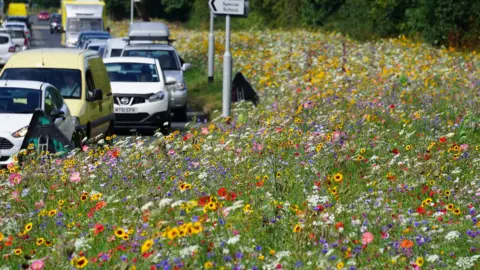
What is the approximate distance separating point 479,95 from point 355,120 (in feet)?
11.4

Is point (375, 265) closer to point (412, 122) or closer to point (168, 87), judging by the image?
point (412, 122)

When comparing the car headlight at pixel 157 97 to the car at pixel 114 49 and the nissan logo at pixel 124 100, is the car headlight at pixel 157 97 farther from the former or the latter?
the car at pixel 114 49

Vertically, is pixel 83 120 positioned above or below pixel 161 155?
below

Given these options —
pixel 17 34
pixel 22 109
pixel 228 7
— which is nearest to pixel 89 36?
pixel 17 34

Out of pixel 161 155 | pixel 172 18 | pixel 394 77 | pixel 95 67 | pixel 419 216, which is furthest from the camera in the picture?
pixel 172 18

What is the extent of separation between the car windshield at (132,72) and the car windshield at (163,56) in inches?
117

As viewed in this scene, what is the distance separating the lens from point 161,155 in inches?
427

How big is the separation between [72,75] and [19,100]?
2.41 metres

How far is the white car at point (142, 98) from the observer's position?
21.4 metres

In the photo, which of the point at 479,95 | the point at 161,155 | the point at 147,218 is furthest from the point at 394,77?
the point at 147,218

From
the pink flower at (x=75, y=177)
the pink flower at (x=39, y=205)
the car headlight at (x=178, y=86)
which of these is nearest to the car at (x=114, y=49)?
the car headlight at (x=178, y=86)

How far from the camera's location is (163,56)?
87.7 ft

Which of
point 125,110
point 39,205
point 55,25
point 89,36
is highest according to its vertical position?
point 39,205

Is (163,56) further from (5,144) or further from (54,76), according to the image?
(5,144)
